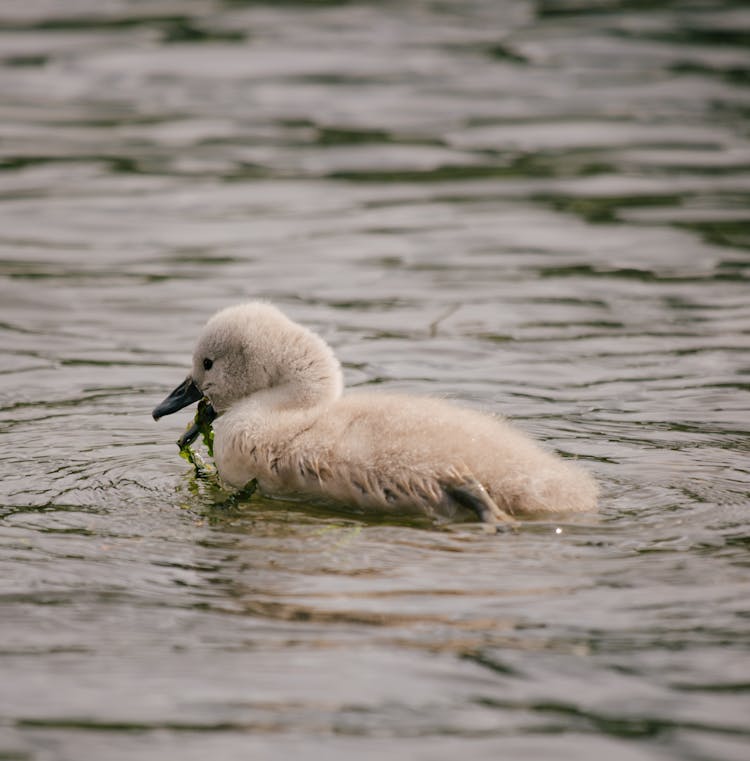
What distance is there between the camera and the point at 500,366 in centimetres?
805

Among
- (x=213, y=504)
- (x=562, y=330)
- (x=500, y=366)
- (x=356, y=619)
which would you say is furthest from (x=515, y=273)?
(x=356, y=619)

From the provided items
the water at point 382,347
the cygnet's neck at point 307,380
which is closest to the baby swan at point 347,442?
the cygnet's neck at point 307,380

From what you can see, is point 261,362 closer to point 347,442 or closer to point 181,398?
point 181,398

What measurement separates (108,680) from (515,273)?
605 centimetres

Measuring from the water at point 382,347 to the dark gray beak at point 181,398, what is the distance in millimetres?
223

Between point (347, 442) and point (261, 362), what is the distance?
65cm

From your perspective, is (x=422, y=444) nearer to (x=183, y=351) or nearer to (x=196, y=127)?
(x=183, y=351)

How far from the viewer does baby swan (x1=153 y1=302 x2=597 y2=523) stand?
17.9ft

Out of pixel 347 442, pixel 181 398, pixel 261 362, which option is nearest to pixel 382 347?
pixel 181 398

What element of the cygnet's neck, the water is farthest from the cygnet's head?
the water

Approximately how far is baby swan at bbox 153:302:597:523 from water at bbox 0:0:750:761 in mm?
121

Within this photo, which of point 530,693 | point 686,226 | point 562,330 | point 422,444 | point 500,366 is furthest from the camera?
point 686,226

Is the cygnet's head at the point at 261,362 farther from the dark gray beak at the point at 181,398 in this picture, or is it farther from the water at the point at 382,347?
the water at the point at 382,347

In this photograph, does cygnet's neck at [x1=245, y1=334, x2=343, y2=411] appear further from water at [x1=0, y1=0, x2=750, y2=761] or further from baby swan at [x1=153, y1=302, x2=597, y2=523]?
water at [x1=0, y1=0, x2=750, y2=761]
